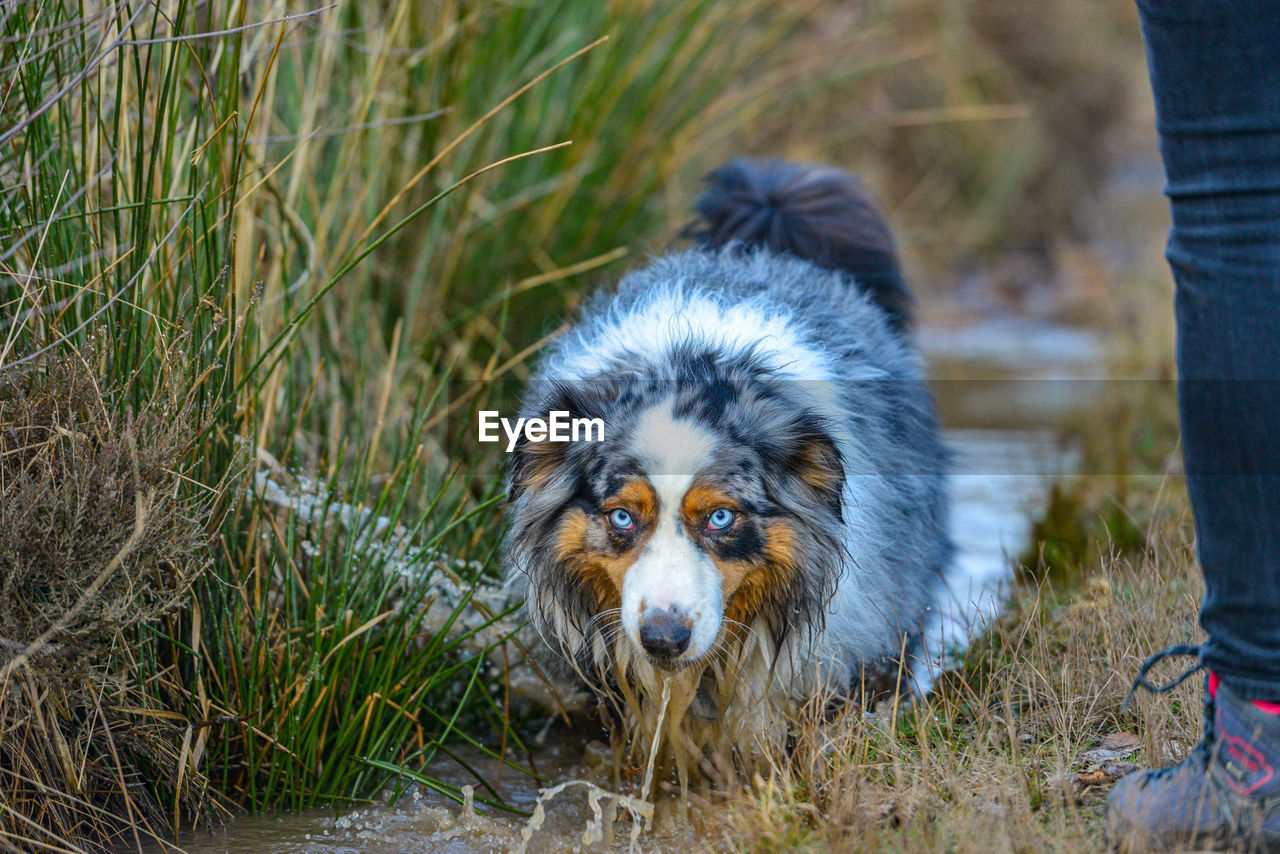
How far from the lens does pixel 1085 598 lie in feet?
10.5

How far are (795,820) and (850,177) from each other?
257cm

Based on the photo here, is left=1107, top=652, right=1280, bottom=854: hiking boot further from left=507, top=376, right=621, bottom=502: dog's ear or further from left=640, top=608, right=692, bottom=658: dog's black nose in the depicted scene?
left=507, top=376, right=621, bottom=502: dog's ear

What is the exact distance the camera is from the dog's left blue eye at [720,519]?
2.53 meters

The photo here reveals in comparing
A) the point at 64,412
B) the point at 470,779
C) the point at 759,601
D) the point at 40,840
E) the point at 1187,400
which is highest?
the point at 1187,400

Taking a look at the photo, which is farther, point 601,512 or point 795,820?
point 601,512

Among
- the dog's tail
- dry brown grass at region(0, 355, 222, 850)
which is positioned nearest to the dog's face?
dry brown grass at region(0, 355, 222, 850)

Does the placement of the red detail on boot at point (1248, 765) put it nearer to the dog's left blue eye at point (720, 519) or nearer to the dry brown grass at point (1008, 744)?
the dry brown grass at point (1008, 744)

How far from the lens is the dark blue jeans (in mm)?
1791

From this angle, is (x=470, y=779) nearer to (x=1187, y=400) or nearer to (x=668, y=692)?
(x=668, y=692)

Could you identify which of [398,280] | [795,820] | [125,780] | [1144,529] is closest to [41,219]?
[125,780]

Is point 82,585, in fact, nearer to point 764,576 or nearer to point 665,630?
point 665,630

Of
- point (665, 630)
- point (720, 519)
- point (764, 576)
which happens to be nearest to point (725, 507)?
point (720, 519)

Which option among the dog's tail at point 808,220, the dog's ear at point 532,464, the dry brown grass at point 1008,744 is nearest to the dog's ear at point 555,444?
the dog's ear at point 532,464

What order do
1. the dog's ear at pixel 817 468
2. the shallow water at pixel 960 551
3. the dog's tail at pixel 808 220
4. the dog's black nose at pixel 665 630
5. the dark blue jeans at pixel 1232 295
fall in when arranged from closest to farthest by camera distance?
the dark blue jeans at pixel 1232 295 < the dog's black nose at pixel 665 630 < the shallow water at pixel 960 551 < the dog's ear at pixel 817 468 < the dog's tail at pixel 808 220
